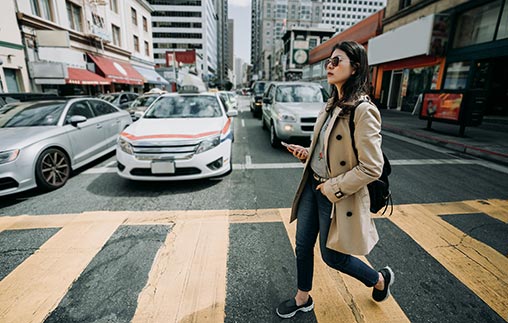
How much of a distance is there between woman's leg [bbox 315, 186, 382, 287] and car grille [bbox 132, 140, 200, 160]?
3011 mm

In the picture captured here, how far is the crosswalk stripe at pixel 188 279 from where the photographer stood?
208 cm

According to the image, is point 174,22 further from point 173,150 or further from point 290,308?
point 290,308

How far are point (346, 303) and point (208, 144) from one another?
10.7 ft

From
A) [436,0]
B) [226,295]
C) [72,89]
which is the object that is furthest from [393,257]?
[72,89]

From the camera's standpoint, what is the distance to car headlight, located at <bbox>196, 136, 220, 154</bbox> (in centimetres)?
454

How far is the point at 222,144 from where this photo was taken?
4898 millimetres

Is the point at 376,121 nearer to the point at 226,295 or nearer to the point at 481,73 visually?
the point at 226,295

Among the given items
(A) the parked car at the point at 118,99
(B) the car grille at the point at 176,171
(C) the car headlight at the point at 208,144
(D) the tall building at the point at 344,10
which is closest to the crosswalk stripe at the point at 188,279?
(B) the car grille at the point at 176,171

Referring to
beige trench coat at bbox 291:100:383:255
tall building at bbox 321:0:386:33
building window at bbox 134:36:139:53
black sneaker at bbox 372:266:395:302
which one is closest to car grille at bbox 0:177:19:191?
beige trench coat at bbox 291:100:383:255

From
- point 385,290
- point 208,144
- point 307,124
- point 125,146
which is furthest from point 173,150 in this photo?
point 307,124

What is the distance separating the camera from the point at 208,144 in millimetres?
4641

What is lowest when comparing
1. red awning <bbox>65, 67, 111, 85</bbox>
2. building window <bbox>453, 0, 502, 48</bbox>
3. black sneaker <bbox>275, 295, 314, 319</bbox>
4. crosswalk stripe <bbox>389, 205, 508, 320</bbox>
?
crosswalk stripe <bbox>389, 205, 508, 320</bbox>

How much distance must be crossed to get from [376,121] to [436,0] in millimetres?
18907

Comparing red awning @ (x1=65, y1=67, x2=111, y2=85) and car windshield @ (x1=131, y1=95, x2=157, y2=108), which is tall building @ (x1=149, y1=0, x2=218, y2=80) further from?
car windshield @ (x1=131, y1=95, x2=157, y2=108)
